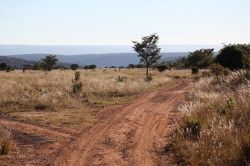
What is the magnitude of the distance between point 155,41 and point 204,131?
36.5 meters

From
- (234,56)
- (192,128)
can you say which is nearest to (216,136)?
(192,128)

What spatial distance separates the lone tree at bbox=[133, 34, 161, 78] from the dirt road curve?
93.2ft

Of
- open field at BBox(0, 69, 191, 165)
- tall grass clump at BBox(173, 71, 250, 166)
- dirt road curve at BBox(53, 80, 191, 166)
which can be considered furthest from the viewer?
open field at BBox(0, 69, 191, 165)

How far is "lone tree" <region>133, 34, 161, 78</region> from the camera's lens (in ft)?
152

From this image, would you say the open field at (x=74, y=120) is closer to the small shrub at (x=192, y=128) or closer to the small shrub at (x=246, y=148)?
the small shrub at (x=192, y=128)

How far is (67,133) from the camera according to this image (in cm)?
1377

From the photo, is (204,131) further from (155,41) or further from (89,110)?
(155,41)

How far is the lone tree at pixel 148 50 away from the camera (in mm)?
46344

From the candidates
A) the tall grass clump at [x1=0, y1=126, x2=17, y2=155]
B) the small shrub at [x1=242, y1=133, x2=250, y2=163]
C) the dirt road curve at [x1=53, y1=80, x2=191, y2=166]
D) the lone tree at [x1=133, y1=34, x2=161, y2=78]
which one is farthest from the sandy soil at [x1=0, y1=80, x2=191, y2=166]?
the lone tree at [x1=133, y1=34, x2=161, y2=78]

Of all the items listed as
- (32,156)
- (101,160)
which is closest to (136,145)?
(101,160)

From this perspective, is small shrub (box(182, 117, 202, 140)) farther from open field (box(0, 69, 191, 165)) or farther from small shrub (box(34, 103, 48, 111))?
small shrub (box(34, 103, 48, 111))

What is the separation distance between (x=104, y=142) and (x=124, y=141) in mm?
567

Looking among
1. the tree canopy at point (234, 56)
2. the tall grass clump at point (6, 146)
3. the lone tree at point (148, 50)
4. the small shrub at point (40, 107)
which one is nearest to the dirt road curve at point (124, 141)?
the tall grass clump at point (6, 146)

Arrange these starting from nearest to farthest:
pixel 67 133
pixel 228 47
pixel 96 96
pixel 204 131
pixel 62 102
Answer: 1. pixel 204 131
2. pixel 67 133
3. pixel 62 102
4. pixel 96 96
5. pixel 228 47
